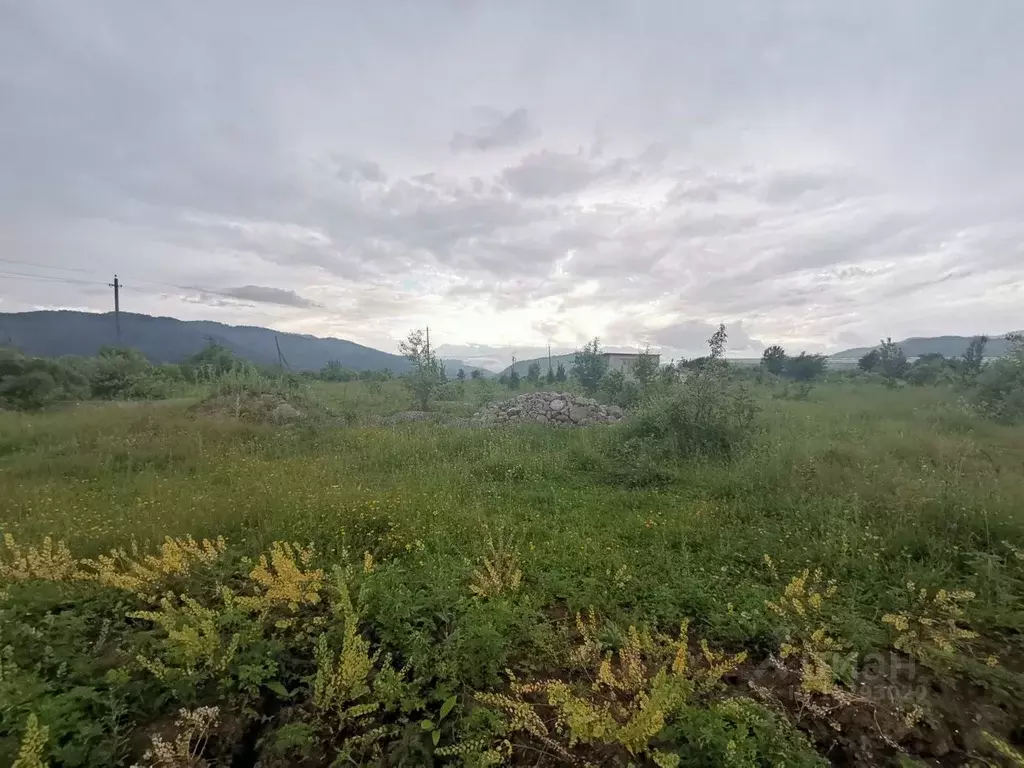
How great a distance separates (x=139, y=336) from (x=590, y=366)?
41.4 meters

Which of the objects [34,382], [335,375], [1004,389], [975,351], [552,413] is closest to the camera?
[1004,389]

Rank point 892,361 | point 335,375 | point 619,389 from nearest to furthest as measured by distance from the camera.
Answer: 1. point 619,389
2. point 892,361
3. point 335,375

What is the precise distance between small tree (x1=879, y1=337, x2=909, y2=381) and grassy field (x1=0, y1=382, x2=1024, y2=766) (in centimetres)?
1987

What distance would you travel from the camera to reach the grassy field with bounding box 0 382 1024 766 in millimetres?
2170

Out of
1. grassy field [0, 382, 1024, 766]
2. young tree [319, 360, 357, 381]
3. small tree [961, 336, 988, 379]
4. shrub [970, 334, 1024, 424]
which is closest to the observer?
grassy field [0, 382, 1024, 766]

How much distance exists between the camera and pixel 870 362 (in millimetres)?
24703

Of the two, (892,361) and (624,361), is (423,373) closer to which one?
(624,361)

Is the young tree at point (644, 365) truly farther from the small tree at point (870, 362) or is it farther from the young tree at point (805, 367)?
the small tree at point (870, 362)

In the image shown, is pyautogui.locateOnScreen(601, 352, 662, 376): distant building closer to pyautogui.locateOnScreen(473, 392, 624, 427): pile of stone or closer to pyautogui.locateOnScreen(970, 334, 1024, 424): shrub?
pyautogui.locateOnScreen(473, 392, 624, 427): pile of stone

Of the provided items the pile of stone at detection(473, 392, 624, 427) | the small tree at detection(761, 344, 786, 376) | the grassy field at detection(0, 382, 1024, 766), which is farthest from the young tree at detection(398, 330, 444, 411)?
the small tree at detection(761, 344, 786, 376)

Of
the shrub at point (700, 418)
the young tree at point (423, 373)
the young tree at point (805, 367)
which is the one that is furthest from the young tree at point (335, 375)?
the young tree at point (805, 367)

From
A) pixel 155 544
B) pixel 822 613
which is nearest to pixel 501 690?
pixel 822 613

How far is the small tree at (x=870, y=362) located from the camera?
78.8 feet

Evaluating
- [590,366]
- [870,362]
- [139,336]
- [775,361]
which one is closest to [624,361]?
[590,366]
